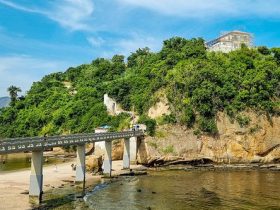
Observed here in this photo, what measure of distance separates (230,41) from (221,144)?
4741 cm

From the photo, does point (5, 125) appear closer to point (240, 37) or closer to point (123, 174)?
point (123, 174)

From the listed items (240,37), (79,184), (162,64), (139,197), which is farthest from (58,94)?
(139,197)

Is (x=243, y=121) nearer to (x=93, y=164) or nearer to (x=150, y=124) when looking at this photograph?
(x=150, y=124)

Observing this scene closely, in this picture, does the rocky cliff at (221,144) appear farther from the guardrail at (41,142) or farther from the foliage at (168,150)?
the guardrail at (41,142)

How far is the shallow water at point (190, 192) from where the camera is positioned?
125 feet

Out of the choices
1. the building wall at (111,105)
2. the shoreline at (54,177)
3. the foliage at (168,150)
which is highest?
the building wall at (111,105)

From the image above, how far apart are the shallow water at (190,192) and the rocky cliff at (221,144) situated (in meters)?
10.6

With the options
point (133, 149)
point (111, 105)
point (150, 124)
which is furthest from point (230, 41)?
point (133, 149)

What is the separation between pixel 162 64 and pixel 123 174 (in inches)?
1560

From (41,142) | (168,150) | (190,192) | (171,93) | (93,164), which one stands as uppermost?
(171,93)

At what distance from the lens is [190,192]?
44656 mm

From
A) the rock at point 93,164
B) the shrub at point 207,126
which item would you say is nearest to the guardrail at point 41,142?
the rock at point 93,164

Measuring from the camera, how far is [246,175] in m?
59.3

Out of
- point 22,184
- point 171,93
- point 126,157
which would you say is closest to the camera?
point 22,184
